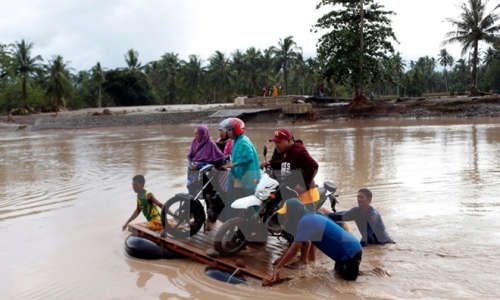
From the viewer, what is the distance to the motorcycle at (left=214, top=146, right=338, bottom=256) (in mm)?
5078

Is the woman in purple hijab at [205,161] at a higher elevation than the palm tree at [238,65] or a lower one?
lower

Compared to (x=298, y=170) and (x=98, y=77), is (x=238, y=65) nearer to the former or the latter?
(x=98, y=77)

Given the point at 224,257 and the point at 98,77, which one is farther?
the point at 98,77

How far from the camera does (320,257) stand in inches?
217

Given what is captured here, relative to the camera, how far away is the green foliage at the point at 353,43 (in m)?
30.2

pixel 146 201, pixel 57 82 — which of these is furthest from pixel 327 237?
pixel 57 82

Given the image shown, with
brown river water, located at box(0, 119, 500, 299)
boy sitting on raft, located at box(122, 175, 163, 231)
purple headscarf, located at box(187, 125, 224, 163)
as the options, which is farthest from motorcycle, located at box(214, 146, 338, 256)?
boy sitting on raft, located at box(122, 175, 163, 231)

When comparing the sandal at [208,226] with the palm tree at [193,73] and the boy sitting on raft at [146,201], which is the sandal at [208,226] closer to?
the boy sitting on raft at [146,201]

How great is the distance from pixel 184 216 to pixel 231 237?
1.01 metres

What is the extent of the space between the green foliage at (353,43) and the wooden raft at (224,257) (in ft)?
84.7

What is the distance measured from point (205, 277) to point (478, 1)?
113 ft

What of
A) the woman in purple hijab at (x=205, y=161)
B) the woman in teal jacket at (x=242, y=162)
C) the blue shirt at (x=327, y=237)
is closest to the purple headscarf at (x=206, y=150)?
the woman in purple hijab at (x=205, y=161)

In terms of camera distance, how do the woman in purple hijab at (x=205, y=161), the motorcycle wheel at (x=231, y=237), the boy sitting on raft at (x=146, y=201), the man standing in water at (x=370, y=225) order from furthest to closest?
the boy sitting on raft at (x=146, y=201) < the woman in purple hijab at (x=205, y=161) < the man standing in water at (x=370, y=225) < the motorcycle wheel at (x=231, y=237)

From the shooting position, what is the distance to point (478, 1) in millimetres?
33031
